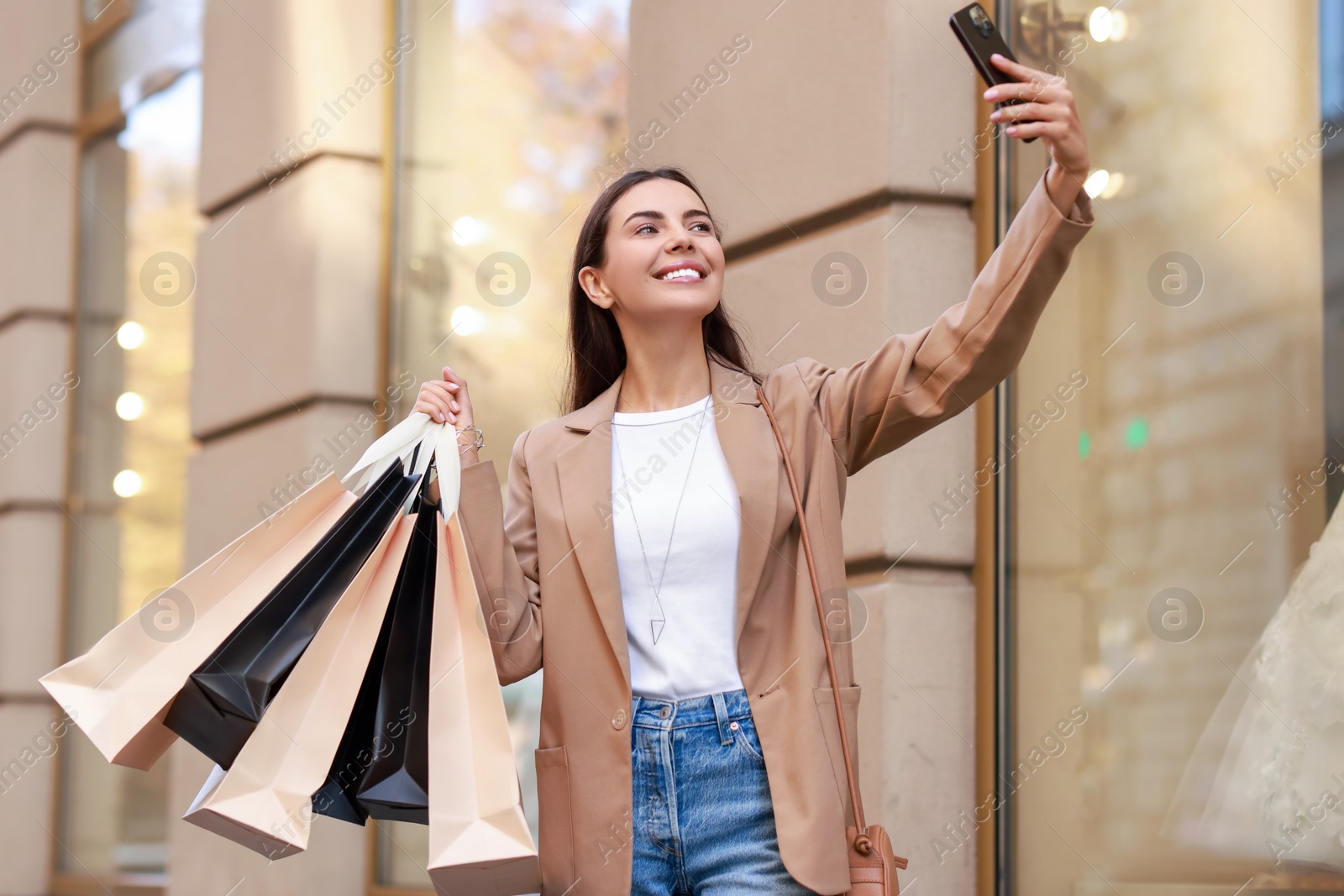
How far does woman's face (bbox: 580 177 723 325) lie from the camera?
2.75 metres

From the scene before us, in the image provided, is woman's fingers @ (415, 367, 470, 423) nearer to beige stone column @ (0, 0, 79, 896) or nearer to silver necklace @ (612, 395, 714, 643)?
silver necklace @ (612, 395, 714, 643)

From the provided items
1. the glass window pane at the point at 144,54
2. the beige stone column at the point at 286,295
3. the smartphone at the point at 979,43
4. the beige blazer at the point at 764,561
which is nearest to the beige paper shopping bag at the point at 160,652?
the beige blazer at the point at 764,561

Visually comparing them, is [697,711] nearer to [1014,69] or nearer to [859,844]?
[859,844]

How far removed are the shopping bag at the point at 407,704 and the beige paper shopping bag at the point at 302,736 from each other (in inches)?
1.5

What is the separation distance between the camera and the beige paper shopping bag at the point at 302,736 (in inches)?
93.3

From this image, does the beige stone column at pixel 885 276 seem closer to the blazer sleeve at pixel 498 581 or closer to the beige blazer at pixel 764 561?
the beige blazer at pixel 764 561

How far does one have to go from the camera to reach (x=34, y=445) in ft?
28.7

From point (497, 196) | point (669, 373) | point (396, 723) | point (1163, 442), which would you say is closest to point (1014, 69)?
point (669, 373)

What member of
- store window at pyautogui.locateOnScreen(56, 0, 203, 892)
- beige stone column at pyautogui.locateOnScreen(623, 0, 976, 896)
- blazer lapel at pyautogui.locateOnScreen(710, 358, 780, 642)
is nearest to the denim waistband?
blazer lapel at pyautogui.locateOnScreen(710, 358, 780, 642)

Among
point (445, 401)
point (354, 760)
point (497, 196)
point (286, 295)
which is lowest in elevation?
point (354, 760)

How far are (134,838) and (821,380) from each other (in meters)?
6.35

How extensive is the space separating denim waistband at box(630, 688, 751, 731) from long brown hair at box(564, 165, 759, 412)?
0.78 metres

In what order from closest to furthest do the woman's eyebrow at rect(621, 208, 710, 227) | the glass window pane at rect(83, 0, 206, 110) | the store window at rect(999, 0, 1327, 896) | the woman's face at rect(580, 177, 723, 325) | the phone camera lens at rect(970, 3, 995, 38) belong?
the phone camera lens at rect(970, 3, 995, 38)
the woman's face at rect(580, 177, 723, 325)
the woman's eyebrow at rect(621, 208, 710, 227)
the store window at rect(999, 0, 1327, 896)
the glass window pane at rect(83, 0, 206, 110)

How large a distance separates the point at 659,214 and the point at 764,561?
2.55ft
